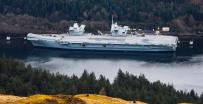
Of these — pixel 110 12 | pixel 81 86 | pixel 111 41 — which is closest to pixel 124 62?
pixel 111 41

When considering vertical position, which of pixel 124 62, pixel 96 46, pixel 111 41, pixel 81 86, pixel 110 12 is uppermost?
pixel 110 12

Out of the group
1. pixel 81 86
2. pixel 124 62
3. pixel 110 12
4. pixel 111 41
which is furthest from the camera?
pixel 110 12

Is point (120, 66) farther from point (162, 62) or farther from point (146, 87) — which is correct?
point (146, 87)

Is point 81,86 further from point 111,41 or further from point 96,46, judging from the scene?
point 111,41

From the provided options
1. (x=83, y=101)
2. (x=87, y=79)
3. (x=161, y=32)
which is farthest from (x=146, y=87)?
(x=161, y=32)

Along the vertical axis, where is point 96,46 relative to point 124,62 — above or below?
above

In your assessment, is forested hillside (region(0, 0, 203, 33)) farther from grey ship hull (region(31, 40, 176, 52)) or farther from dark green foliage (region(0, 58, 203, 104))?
dark green foliage (region(0, 58, 203, 104))
